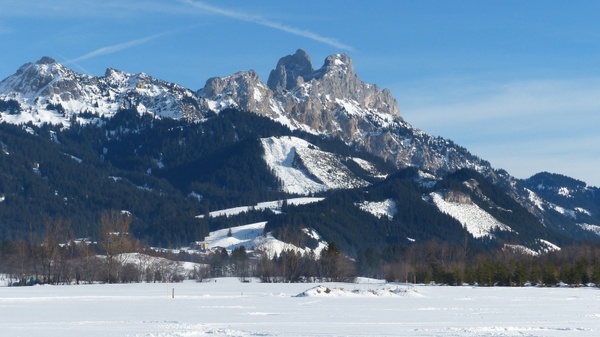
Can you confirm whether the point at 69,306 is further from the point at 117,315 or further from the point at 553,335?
the point at 553,335

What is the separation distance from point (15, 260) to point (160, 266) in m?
26.1

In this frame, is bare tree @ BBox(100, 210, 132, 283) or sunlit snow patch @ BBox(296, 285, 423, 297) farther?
bare tree @ BBox(100, 210, 132, 283)

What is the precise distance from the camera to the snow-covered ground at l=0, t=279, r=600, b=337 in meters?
56.9

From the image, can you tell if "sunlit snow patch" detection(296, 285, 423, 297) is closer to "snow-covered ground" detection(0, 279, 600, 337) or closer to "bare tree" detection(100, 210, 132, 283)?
"snow-covered ground" detection(0, 279, 600, 337)

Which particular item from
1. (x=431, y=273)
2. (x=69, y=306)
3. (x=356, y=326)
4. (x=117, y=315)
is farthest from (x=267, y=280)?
(x=356, y=326)

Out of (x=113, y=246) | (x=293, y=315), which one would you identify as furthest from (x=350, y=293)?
(x=113, y=246)

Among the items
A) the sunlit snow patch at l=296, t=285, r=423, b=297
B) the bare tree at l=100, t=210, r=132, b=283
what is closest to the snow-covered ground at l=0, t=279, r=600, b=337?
the sunlit snow patch at l=296, t=285, r=423, b=297

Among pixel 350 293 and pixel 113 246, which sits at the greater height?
pixel 113 246

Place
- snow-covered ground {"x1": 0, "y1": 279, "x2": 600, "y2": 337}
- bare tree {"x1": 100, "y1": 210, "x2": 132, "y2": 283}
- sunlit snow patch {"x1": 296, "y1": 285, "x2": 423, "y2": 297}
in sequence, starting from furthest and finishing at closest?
bare tree {"x1": 100, "y1": 210, "x2": 132, "y2": 283} → sunlit snow patch {"x1": 296, "y1": 285, "x2": 423, "y2": 297} → snow-covered ground {"x1": 0, "y1": 279, "x2": 600, "y2": 337}

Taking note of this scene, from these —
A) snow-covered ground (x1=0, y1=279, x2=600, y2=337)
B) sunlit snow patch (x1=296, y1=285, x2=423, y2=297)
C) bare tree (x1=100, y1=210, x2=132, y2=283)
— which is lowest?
snow-covered ground (x1=0, y1=279, x2=600, y2=337)

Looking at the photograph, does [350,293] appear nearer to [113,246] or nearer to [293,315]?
[293,315]

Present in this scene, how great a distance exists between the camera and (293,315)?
70.1 m

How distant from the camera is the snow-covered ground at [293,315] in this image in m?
56.9

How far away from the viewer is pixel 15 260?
168 m
